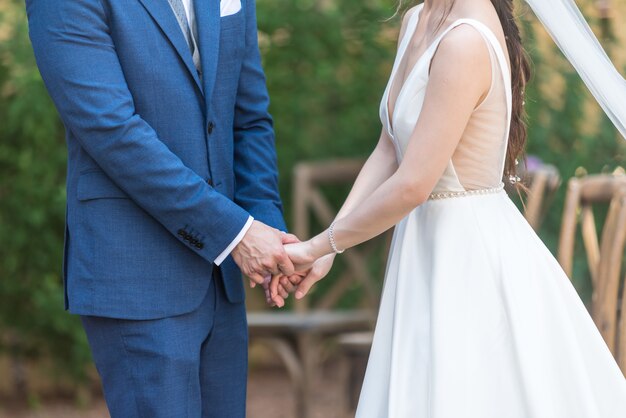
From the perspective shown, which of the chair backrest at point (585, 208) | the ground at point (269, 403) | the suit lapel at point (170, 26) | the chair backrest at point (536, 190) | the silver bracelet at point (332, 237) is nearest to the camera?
the suit lapel at point (170, 26)

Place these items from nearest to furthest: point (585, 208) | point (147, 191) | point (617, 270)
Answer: point (147, 191) → point (617, 270) → point (585, 208)

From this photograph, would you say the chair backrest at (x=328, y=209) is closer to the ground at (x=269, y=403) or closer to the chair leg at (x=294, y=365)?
the chair leg at (x=294, y=365)

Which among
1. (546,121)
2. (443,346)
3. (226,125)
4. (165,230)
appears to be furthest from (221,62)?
(546,121)

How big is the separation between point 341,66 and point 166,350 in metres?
3.38

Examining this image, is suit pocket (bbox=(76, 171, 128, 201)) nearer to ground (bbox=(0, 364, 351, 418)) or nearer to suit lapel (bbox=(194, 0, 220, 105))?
suit lapel (bbox=(194, 0, 220, 105))

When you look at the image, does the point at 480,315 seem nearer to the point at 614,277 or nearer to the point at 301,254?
the point at 301,254

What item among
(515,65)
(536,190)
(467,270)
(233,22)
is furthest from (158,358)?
(536,190)

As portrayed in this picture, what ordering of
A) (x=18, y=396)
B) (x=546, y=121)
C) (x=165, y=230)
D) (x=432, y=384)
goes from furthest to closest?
(x=18, y=396) → (x=546, y=121) → (x=165, y=230) → (x=432, y=384)

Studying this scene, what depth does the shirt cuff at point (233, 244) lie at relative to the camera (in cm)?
260

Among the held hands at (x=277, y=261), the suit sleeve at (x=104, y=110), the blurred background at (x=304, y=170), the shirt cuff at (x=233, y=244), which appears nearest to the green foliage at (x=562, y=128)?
the blurred background at (x=304, y=170)

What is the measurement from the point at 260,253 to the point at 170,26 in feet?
1.88

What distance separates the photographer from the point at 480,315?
8.03ft

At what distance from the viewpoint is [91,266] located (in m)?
2.52

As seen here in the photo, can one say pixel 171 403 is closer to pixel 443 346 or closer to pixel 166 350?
pixel 166 350
